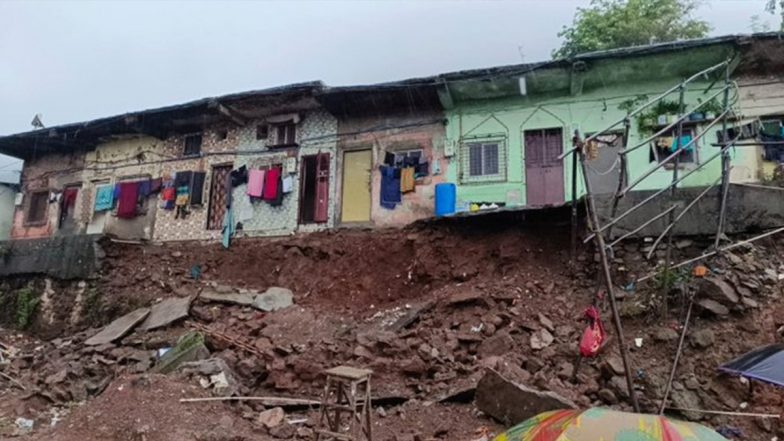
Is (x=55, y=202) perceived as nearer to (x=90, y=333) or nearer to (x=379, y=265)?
(x=90, y=333)

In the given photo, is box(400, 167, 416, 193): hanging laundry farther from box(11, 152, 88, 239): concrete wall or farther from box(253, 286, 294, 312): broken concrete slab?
box(11, 152, 88, 239): concrete wall

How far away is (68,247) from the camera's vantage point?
48.8 feet

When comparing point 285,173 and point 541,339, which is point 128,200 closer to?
point 285,173

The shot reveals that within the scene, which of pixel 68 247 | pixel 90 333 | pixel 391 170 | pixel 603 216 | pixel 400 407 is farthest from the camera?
pixel 68 247

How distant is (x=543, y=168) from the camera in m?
12.5

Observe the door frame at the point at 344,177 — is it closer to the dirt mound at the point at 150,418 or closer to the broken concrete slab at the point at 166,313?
the broken concrete slab at the point at 166,313

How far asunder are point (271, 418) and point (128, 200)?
10784mm

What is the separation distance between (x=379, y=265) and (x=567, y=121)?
569cm

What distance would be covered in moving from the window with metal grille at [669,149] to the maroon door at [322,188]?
7.95m

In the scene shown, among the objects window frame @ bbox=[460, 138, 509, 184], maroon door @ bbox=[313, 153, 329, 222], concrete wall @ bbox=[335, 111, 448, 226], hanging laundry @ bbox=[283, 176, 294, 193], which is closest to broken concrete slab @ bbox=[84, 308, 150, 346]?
hanging laundry @ bbox=[283, 176, 294, 193]

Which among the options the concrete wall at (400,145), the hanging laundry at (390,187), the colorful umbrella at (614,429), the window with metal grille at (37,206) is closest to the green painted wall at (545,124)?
the concrete wall at (400,145)

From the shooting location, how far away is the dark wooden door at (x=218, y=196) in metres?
14.8

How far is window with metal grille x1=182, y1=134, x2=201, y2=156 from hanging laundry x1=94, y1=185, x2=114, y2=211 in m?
2.74

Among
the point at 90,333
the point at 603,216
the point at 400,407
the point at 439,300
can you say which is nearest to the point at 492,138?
the point at 603,216
